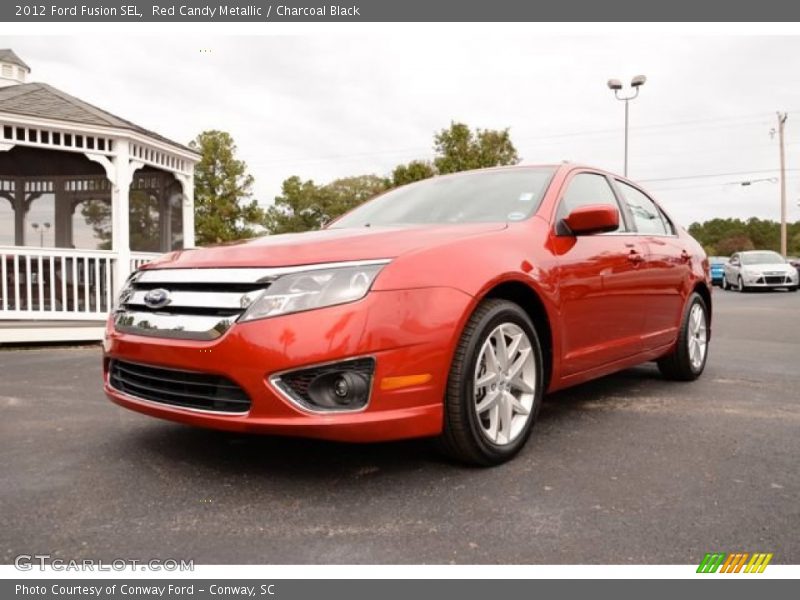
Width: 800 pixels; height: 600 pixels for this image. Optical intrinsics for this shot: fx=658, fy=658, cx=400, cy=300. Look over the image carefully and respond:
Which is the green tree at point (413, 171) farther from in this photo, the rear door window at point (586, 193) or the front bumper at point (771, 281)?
the rear door window at point (586, 193)

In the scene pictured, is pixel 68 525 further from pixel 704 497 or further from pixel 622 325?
pixel 622 325

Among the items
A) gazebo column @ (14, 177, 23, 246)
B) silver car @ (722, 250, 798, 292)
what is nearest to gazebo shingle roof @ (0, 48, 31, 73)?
gazebo column @ (14, 177, 23, 246)

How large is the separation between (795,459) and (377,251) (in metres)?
2.16

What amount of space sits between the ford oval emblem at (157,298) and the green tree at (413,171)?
28568mm

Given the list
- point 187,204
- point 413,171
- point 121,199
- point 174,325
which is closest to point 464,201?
point 174,325

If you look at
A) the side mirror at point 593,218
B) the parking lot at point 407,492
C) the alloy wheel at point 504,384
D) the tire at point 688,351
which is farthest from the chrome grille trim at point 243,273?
the tire at point 688,351

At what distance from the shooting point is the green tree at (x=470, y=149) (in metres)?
26.6

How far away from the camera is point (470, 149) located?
26859 millimetres

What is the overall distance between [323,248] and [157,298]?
757 millimetres

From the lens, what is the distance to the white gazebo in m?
8.58

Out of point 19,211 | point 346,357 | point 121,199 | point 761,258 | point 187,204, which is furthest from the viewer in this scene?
point 761,258

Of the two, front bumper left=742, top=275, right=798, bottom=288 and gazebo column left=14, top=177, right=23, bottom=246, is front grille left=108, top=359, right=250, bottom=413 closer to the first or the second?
gazebo column left=14, top=177, right=23, bottom=246

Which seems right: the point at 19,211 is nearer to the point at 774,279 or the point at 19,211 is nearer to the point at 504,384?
the point at 504,384

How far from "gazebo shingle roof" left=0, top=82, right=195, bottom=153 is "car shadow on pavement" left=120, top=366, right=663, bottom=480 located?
23.6 ft
